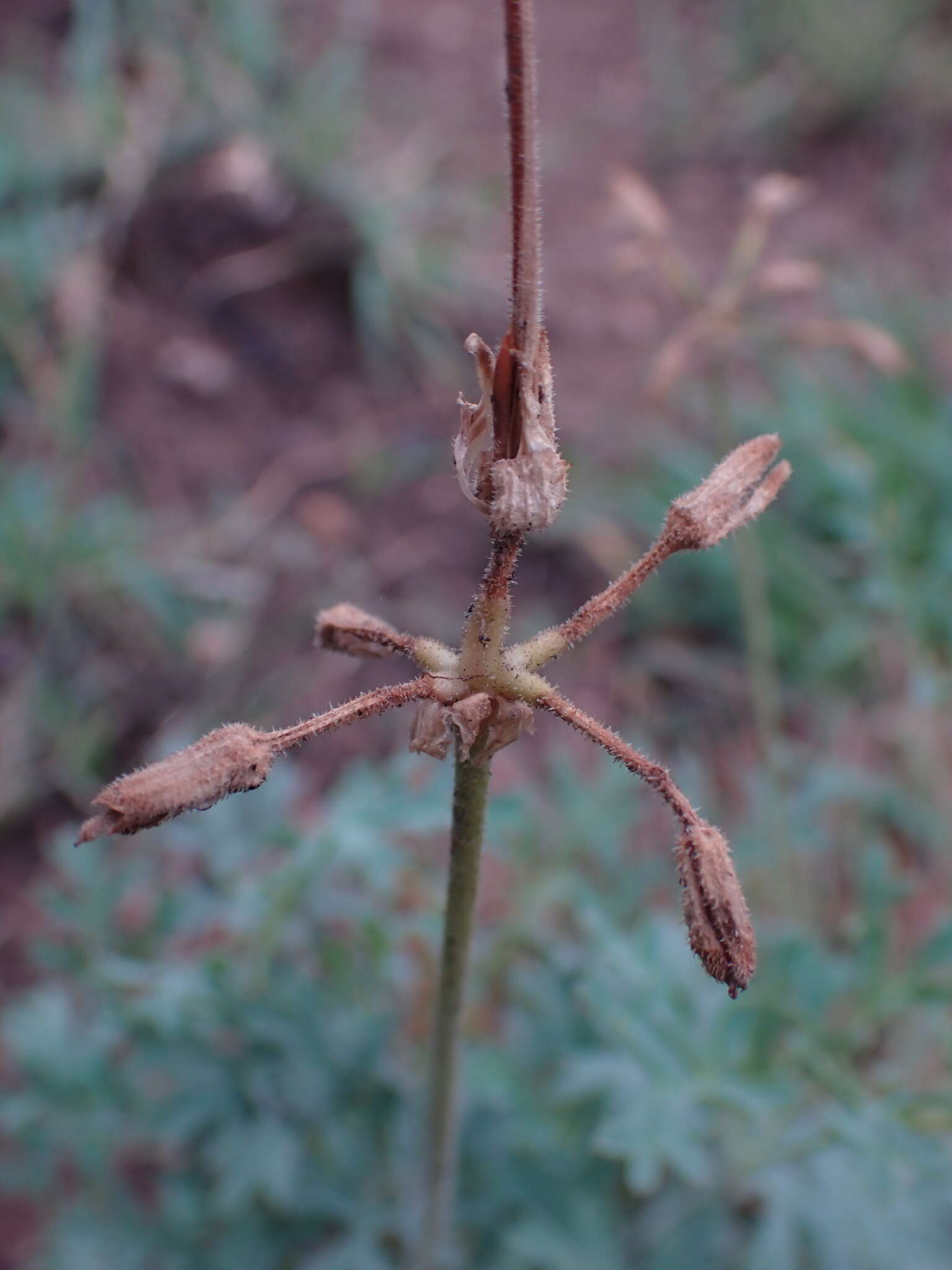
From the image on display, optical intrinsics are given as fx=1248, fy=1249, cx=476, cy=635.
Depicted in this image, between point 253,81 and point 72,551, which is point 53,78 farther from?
point 72,551

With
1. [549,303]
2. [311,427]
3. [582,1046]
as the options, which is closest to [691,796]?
[582,1046]

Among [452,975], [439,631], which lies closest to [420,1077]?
[452,975]

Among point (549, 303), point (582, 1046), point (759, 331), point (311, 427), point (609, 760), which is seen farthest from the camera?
point (549, 303)

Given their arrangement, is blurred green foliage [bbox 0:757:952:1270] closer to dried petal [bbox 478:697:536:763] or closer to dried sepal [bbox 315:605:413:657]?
dried sepal [bbox 315:605:413:657]

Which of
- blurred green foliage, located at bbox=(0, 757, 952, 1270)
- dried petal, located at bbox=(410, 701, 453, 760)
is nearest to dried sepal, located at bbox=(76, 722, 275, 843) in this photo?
dried petal, located at bbox=(410, 701, 453, 760)

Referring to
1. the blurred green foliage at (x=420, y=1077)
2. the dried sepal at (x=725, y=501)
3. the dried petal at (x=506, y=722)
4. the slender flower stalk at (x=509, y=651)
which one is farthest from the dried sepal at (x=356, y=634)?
the blurred green foliage at (x=420, y=1077)

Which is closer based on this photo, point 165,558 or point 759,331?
point 759,331

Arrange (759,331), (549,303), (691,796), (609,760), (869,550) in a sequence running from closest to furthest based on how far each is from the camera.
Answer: (759,331)
(691,796)
(609,760)
(869,550)
(549,303)

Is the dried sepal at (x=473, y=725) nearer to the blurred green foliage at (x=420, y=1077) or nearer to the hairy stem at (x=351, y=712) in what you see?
the hairy stem at (x=351, y=712)
